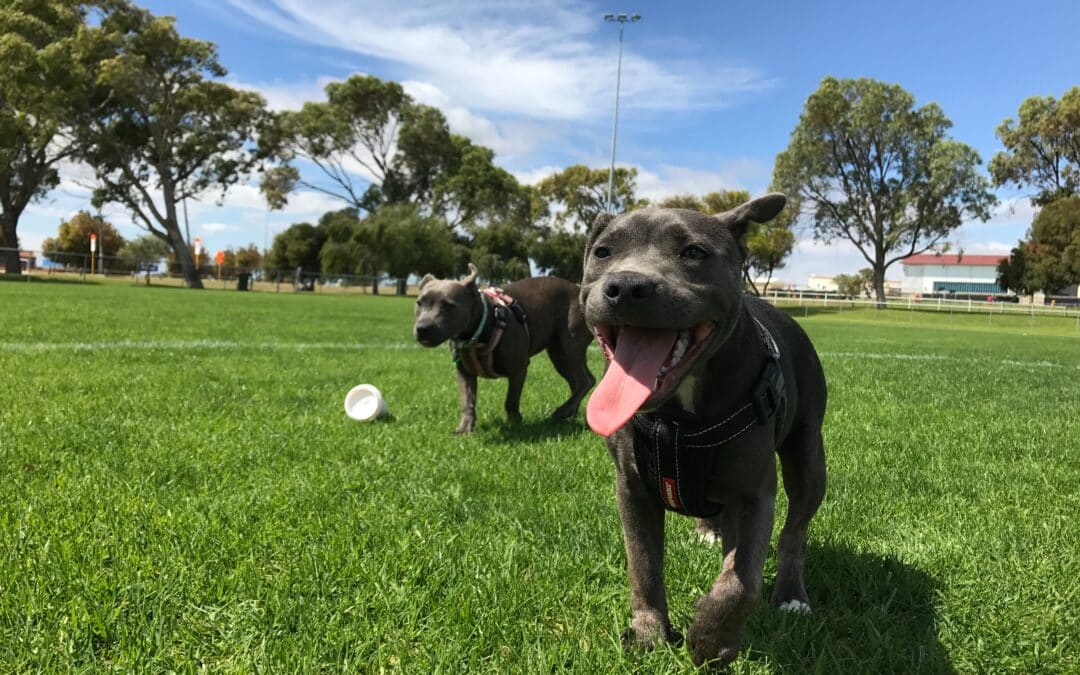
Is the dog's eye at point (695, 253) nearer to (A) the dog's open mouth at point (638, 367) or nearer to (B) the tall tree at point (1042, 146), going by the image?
(A) the dog's open mouth at point (638, 367)

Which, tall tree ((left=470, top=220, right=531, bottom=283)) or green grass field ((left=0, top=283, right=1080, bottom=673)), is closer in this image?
green grass field ((left=0, top=283, right=1080, bottom=673))

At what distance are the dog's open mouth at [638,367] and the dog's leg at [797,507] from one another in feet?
3.86

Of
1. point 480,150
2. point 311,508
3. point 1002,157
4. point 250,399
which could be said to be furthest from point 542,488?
point 480,150

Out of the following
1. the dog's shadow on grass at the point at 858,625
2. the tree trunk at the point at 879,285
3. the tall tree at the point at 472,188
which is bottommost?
the dog's shadow on grass at the point at 858,625

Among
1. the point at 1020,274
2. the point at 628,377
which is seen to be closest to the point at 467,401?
the point at 628,377

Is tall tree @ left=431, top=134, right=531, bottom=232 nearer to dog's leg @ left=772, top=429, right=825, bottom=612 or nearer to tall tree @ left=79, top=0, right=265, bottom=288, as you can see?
tall tree @ left=79, top=0, right=265, bottom=288

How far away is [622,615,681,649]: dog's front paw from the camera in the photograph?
2.52m

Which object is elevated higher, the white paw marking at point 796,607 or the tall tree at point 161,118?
the tall tree at point 161,118

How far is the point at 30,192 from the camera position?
155 ft

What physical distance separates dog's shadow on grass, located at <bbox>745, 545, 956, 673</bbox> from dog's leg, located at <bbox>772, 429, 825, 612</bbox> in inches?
4.3

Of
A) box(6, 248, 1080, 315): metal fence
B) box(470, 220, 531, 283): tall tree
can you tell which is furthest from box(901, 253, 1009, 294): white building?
box(470, 220, 531, 283): tall tree

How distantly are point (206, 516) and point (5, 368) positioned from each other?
18.7 feet

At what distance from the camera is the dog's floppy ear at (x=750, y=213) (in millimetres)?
2537

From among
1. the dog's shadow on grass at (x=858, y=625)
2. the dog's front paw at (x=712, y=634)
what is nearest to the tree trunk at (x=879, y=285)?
the dog's shadow on grass at (x=858, y=625)
